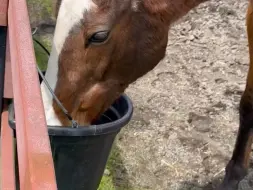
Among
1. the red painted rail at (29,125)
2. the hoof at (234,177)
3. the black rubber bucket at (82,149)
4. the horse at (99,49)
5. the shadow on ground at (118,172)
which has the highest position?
the red painted rail at (29,125)

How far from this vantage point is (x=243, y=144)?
2.96 metres

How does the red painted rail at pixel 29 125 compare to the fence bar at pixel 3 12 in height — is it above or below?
above

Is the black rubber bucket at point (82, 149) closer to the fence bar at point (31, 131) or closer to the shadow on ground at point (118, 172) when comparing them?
the shadow on ground at point (118, 172)

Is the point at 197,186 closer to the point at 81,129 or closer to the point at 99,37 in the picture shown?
the point at 81,129

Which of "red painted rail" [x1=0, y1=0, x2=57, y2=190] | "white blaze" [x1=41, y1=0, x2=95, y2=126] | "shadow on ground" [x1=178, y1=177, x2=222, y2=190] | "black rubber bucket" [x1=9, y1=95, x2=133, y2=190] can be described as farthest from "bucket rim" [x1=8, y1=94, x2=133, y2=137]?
"shadow on ground" [x1=178, y1=177, x2=222, y2=190]

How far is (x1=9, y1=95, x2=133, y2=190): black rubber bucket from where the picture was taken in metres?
2.10

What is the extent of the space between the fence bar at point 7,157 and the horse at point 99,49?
0.16 m

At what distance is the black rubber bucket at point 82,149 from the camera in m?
2.10

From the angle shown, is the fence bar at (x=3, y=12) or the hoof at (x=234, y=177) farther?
the hoof at (x=234, y=177)

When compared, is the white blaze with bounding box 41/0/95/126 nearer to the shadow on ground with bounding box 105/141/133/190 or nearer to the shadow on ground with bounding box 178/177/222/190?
the shadow on ground with bounding box 105/141/133/190

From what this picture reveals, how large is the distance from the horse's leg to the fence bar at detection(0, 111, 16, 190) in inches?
52.1

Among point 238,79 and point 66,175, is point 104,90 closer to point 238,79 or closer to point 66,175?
point 66,175

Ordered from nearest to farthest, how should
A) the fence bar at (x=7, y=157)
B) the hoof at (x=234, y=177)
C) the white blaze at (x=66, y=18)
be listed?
1. the fence bar at (x=7, y=157)
2. the white blaze at (x=66, y=18)
3. the hoof at (x=234, y=177)

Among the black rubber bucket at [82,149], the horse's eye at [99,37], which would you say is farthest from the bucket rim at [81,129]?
the horse's eye at [99,37]
